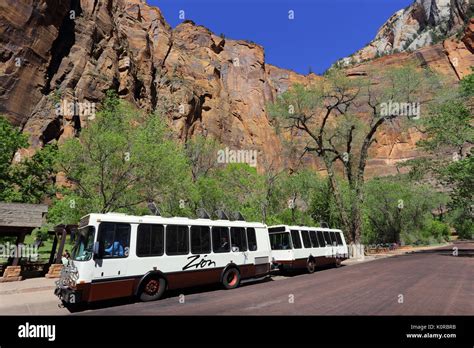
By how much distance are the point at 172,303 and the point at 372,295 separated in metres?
6.26

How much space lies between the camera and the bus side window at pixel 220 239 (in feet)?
44.6

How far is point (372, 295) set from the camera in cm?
1102

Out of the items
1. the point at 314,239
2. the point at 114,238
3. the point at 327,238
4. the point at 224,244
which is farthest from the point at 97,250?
the point at 327,238

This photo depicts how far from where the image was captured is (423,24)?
545 ft

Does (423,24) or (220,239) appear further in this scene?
(423,24)

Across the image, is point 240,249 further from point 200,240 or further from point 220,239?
point 200,240

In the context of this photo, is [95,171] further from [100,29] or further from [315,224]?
[100,29]

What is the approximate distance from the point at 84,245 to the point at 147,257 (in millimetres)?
1919

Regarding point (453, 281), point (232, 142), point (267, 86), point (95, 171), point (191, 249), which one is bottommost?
point (453, 281)

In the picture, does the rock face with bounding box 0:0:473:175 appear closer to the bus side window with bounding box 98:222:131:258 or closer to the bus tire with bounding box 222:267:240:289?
the bus tire with bounding box 222:267:240:289

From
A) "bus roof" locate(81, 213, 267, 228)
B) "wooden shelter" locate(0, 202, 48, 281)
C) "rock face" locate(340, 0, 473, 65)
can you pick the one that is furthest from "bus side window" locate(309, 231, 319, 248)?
"rock face" locate(340, 0, 473, 65)

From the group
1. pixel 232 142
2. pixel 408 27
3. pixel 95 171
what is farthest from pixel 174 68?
pixel 408 27

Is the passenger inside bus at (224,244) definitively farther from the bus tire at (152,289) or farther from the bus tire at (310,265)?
the bus tire at (310,265)

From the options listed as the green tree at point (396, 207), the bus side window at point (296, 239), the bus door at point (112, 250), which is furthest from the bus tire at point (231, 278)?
the green tree at point (396, 207)
